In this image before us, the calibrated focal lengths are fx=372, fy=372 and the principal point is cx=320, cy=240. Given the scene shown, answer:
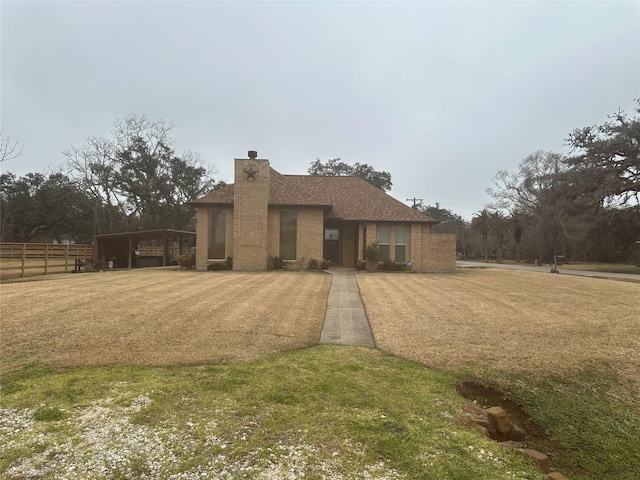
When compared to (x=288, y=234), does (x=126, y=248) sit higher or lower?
lower

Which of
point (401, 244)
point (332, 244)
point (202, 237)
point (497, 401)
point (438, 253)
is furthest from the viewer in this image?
point (332, 244)

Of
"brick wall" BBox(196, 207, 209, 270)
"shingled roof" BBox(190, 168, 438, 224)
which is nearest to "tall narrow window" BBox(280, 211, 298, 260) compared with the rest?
"shingled roof" BBox(190, 168, 438, 224)

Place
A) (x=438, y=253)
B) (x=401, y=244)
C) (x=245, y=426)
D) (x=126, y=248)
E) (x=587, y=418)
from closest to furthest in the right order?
(x=245, y=426), (x=587, y=418), (x=438, y=253), (x=401, y=244), (x=126, y=248)

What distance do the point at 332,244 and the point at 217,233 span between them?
281 inches

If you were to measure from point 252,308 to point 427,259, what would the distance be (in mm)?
15524

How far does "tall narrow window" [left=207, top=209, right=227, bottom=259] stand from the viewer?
2145 cm

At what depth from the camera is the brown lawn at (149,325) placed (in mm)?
5680

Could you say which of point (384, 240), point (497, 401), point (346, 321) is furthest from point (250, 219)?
point (497, 401)

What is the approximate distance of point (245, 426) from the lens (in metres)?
3.54

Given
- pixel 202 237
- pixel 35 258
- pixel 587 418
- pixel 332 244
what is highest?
pixel 202 237

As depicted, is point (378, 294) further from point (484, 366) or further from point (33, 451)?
point (33, 451)

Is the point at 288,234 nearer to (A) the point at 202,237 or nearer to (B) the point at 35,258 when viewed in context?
(A) the point at 202,237

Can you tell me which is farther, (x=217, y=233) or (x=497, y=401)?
(x=217, y=233)

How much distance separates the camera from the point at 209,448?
10.3 ft
